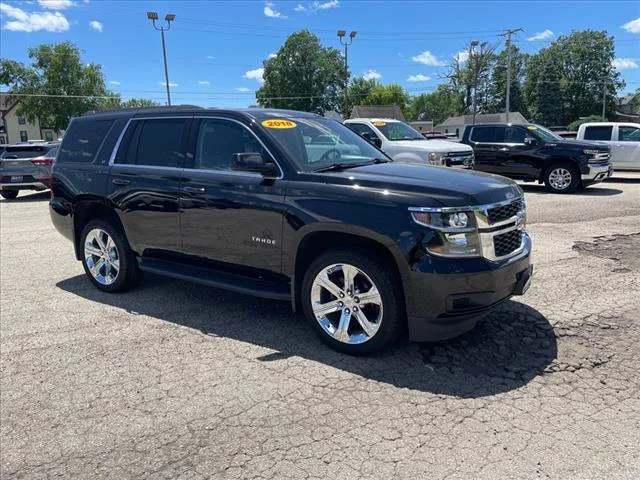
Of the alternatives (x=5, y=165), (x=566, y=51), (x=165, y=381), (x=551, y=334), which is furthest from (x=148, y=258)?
(x=566, y=51)

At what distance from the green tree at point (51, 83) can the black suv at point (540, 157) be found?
67.5m

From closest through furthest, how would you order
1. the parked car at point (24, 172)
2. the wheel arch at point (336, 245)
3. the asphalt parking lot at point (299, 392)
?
the asphalt parking lot at point (299, 392) < the wheel arch at point (336, 245) < the parked car at point (24, 172)

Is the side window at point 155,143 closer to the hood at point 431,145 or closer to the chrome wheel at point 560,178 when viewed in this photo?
the hood at point 431,145

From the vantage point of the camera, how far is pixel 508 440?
9.61ft

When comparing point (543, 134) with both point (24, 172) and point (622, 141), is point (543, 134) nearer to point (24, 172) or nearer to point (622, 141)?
point (622, 141)

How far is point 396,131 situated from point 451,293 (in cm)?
1114

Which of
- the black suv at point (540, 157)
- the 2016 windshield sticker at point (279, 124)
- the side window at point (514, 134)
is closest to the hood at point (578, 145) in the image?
the black suv at point (540, 157)

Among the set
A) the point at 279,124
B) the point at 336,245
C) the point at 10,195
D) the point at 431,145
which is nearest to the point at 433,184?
the point at 336,245

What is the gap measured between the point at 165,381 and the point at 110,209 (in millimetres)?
2579

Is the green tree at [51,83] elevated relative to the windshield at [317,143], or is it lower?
elevated

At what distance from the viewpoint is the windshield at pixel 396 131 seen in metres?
13.9

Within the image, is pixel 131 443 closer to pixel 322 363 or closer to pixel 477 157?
Result: pixel 322 363

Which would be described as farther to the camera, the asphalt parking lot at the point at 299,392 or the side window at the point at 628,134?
the side window at the point at 628,134

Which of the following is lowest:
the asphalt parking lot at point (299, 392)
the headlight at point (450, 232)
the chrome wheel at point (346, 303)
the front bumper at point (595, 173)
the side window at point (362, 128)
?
the asphalt parking lot at point (299, 392)
